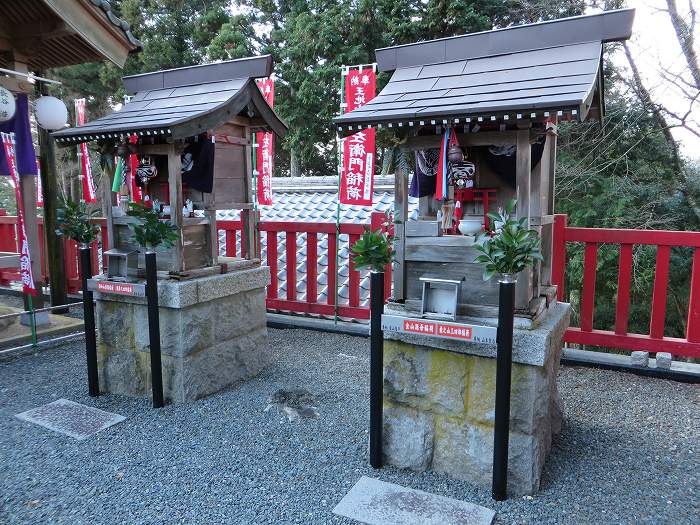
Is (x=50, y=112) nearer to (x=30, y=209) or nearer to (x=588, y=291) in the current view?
(x=30, y=209)

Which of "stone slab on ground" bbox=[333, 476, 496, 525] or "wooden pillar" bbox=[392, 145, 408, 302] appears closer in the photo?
"stone slab on ground" bbox=[333, 476, 496, 525]

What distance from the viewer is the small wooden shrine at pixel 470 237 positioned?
121 inches

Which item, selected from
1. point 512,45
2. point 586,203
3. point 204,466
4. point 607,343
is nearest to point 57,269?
point 204,466

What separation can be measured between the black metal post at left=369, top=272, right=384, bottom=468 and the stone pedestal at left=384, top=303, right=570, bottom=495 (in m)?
0.11

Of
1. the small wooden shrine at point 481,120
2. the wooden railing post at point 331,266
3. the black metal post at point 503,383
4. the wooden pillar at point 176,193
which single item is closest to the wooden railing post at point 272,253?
the wooden railing post at point 331,266

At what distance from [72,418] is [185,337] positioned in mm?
1183

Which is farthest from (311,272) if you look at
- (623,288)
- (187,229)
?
(623,288)

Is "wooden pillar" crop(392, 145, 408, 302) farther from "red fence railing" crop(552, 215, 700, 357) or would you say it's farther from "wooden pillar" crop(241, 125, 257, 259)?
"red fence railing" crop(552, 215, 700, 357)

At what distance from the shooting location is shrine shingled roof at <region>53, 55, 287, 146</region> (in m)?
4.22

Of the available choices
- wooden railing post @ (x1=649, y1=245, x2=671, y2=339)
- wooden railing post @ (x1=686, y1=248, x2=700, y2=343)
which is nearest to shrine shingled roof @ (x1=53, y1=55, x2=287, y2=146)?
wooden railing post @ (x1=649, y1=245, x2=671, y2=339)

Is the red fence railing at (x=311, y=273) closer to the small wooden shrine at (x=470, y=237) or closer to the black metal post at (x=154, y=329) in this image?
the black metal post at (x=154, y=329)

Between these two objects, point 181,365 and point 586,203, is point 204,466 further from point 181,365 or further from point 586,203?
point 586,203

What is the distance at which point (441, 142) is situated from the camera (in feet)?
11.1

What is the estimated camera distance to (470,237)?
3.29 m
